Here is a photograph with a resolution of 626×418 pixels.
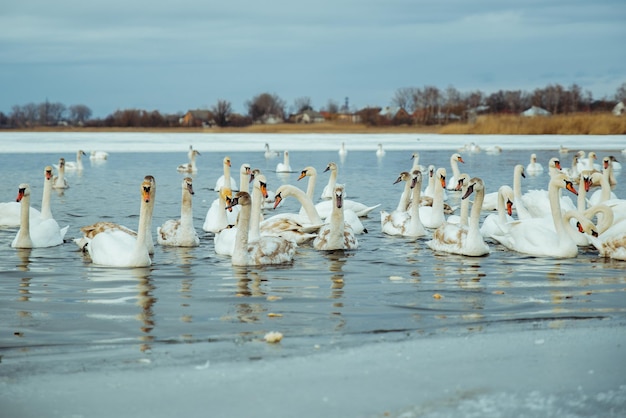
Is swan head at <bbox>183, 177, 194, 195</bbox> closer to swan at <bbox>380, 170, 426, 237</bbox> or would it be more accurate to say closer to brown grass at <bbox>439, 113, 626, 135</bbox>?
swan at <bbox>380, 170, 426, 237</bbox>

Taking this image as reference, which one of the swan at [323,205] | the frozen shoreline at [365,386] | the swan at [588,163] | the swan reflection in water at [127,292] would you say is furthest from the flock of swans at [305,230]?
the swan at [588,163]

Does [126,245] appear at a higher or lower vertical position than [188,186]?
lower

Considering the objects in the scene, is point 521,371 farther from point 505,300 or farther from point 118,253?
point 118,253

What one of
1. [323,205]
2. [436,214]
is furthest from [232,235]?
[436,214]

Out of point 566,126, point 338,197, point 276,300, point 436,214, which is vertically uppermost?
point 566,126

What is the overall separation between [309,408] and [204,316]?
8.45 feet

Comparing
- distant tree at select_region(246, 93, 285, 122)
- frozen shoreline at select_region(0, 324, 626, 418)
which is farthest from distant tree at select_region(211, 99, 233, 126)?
frozen shoreline at select_region(0, 324, 626, 418)

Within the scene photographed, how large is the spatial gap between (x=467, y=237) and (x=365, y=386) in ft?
18.7

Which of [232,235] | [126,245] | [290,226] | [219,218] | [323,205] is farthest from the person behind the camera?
[323,205]

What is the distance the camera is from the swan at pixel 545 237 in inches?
410

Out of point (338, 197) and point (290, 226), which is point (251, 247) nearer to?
point (338, 197)

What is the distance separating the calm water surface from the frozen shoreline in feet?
1.29

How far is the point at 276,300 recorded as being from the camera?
311 inches

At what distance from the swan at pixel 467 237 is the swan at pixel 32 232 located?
4.51 meters
